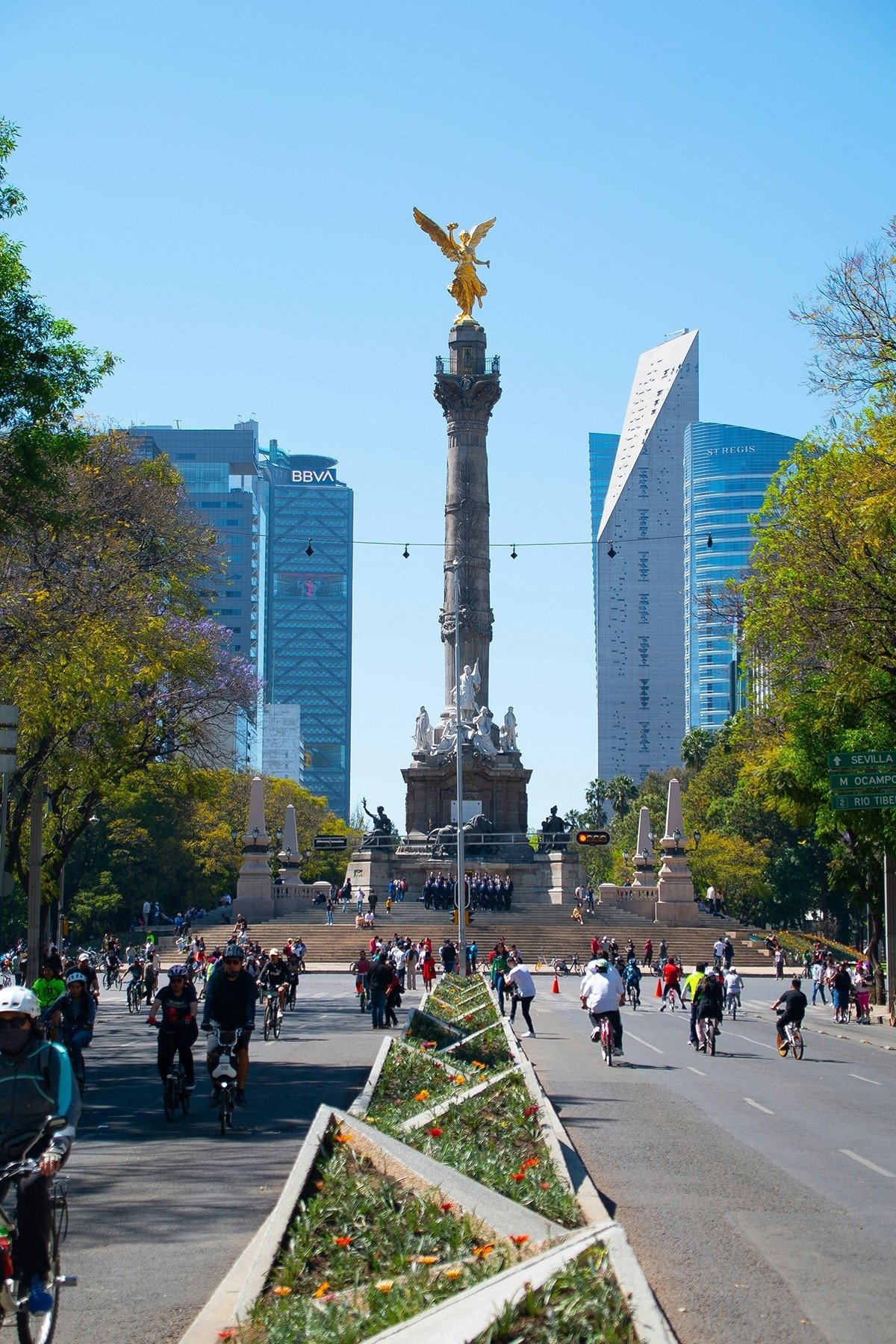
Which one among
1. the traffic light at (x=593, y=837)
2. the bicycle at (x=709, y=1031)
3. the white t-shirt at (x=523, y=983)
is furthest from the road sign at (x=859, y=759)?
the traffic light at (x=593, y=837)

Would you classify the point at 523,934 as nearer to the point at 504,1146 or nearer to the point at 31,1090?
the point at 504,1146

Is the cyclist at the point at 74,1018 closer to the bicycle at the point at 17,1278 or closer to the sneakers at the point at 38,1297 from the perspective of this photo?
the bicycle at the point at 17,1278

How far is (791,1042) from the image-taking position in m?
25.8

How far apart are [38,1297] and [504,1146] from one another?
5.13 metres

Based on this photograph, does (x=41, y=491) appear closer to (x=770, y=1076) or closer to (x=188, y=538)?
(x=188, y=538)

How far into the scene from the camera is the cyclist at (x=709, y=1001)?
84.6 ft

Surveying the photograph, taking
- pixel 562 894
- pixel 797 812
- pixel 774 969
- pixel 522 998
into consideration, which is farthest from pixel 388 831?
pixel 522 998

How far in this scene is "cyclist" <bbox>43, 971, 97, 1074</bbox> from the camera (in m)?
16.9

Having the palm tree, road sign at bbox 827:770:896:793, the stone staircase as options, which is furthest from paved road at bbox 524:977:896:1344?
the palm tree

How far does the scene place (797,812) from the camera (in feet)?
129

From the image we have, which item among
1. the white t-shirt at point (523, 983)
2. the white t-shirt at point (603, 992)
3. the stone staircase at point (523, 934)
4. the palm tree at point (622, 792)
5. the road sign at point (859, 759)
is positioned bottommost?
the stone staircase at point (523, 934)

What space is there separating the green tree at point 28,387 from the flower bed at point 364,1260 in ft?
55.2

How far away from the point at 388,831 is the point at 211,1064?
202ft

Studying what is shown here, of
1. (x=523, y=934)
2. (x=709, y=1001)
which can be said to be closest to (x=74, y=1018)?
(x=709, y=1001)
